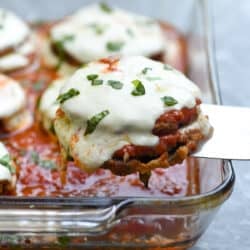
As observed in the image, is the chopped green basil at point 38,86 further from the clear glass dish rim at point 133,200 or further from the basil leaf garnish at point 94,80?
the clear glass dish rim at point 133,200

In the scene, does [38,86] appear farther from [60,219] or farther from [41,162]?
[60,219]

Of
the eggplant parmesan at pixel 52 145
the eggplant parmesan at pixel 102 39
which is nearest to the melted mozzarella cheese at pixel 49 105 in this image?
the eggplant parmesan at pixel 52 145

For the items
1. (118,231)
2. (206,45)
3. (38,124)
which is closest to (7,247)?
(118,231)

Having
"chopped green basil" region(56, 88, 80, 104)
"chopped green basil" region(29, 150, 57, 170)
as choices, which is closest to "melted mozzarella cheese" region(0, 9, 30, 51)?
"chopped green basil" region(29, 150, 57, 170)

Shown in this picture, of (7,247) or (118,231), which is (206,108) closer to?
(118,231)

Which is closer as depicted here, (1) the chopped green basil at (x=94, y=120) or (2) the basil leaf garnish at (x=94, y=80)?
(1) the chopped green basil at (x=94, y=120)

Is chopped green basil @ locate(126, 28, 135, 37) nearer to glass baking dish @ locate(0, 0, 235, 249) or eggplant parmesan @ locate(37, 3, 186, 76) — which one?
eggplant parmesan @ locate(37, 3, 186, 76)
